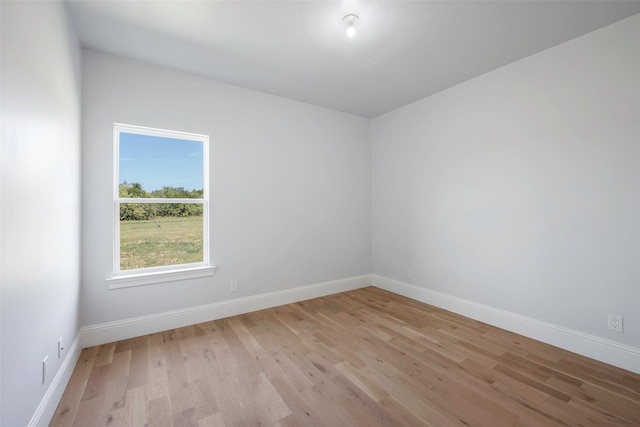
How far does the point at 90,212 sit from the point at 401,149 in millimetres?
3866

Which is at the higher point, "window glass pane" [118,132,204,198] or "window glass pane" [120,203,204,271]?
"window glass pane" [118,132,204,198]

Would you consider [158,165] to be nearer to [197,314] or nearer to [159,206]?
[159,206]

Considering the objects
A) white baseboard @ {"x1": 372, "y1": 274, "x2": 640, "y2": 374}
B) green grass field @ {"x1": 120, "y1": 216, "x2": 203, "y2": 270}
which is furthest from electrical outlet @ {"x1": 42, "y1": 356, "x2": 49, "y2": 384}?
white baseboard @ {"x1": 372, "y1": 274, "x2": 640, "y2": 374}

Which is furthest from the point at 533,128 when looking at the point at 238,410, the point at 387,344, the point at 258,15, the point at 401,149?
the point at 238,410

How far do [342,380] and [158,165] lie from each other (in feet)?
9.22

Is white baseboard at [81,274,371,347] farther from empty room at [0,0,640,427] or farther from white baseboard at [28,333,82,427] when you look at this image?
white baseboard at [28,333,82,427]

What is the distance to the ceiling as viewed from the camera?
2.04m

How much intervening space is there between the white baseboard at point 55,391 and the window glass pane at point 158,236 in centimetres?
83

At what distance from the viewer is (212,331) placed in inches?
113

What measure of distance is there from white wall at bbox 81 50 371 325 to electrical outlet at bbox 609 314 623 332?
282 cm

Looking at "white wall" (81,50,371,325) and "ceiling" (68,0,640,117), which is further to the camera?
"white wall" (81,50,371,325)

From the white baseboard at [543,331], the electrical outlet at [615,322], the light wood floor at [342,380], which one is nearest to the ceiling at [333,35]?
the electrical outlet at [615,322]

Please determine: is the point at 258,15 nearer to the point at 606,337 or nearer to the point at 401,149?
the point at 401,149

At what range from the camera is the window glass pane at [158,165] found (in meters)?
2.82
